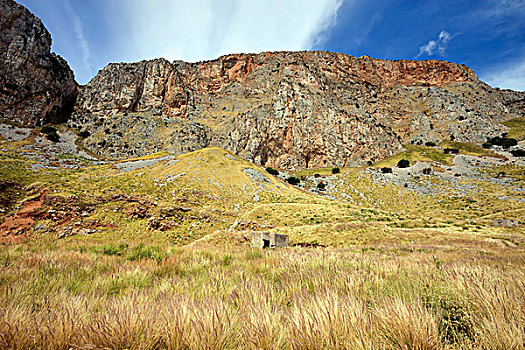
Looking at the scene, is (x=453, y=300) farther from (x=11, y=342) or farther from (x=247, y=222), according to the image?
(x=247, y=222)

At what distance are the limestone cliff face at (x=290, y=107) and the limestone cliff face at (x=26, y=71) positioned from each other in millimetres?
9395

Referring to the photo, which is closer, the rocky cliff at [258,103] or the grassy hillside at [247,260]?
the grassy hillside at [247,260]

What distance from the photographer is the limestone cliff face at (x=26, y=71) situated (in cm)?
6362

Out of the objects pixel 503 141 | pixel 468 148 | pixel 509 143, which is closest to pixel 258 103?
pixel 468 148

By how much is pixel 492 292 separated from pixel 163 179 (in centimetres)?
3181

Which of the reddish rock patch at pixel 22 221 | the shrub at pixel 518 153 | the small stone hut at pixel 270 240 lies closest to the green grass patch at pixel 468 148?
the shrub at pixel 518 153

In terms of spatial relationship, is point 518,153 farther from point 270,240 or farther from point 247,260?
point 247,260

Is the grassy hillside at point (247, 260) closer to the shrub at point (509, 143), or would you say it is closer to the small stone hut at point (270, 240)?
the small stone hut at point (270, 240)

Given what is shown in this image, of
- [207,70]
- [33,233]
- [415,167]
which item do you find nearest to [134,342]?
[33,233]

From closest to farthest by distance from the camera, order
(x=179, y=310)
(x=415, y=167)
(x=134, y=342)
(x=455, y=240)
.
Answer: (x=134, y=342) < (x=179, y=310) < (x=455, y=240) < (x=415, y=167)

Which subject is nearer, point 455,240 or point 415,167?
point 455,240

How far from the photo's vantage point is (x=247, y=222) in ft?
68.5

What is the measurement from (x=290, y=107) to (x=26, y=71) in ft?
296

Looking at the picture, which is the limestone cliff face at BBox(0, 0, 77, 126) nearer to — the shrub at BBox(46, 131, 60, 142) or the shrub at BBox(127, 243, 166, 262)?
the shrub at BBox(46, 131, 60, 142)
